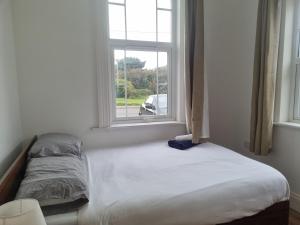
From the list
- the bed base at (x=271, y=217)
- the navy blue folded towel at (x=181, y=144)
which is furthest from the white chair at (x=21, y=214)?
the navy blue folded towel at (x=181, y=144)

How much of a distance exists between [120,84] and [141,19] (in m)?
0.81

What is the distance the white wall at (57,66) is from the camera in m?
2.09

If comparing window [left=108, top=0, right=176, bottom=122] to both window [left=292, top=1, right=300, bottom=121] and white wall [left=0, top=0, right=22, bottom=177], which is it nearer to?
white wall [left=0, top=0, right=22, bottom=177]

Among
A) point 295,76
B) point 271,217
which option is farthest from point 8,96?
point 295,76

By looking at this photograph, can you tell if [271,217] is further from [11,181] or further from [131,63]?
[131,63]

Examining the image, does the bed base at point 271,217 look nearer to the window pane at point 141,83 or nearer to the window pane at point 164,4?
the window pane at point 141,83

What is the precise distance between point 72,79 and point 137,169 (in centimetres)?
119

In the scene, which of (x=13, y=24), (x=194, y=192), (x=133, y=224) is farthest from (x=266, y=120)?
(x=13, y=24)

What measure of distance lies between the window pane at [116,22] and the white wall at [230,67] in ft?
3.63

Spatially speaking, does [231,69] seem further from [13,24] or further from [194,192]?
[13,24]

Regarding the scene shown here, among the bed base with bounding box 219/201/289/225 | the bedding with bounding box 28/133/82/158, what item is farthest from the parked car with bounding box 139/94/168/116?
the bed base with bounding box 219/201/289/225

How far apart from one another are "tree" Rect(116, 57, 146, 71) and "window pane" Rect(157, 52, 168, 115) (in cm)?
23

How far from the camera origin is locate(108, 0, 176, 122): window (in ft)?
8.03

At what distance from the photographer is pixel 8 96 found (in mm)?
1746
